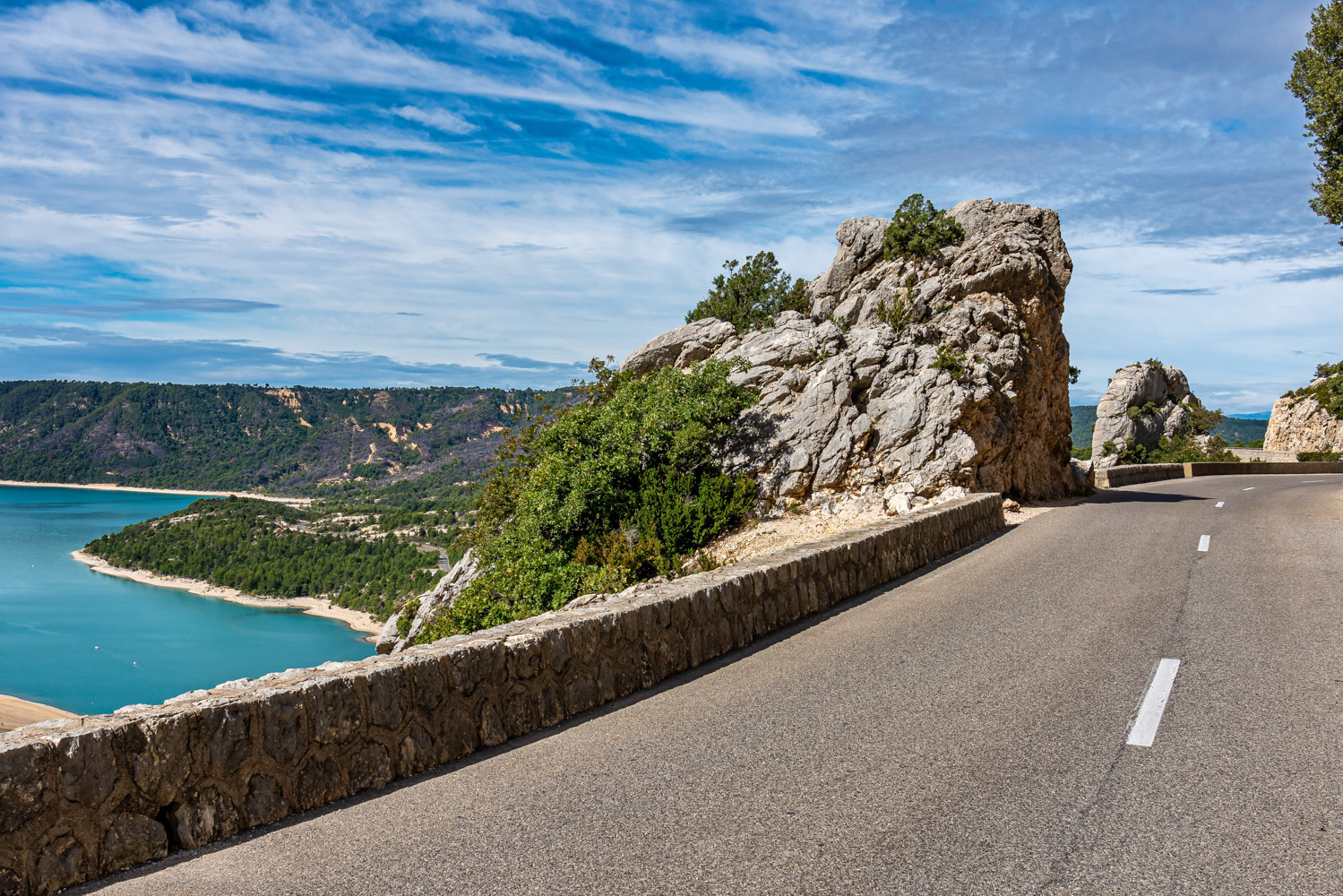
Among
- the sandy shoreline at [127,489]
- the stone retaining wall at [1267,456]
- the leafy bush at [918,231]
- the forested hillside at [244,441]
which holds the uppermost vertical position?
the leafy bush at [918,231]

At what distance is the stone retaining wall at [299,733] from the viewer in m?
3.84

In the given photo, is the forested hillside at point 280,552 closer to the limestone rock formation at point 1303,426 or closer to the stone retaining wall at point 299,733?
the stone retaining wall at point 299,733

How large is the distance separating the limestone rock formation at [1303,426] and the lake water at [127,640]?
8142 centimetres

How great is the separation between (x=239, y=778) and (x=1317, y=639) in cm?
889

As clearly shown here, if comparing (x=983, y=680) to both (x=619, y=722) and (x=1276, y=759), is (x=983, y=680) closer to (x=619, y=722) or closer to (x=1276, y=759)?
(x=1276, y=759)

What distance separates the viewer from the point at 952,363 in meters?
21.6

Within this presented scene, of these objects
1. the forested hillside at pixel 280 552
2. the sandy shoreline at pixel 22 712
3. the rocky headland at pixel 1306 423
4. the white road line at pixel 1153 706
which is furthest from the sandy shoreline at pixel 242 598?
→ the rocky headland at pixel 1306 423

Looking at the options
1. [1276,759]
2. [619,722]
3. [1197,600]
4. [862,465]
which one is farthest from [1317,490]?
[619,722]

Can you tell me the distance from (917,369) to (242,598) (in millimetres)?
96380

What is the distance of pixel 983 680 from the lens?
22.3 feet

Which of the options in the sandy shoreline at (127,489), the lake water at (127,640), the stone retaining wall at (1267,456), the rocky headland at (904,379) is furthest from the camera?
the sandy shoreline at (127,489)

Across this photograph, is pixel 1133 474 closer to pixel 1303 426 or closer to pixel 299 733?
pixel 299 733

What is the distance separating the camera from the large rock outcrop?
802 inches

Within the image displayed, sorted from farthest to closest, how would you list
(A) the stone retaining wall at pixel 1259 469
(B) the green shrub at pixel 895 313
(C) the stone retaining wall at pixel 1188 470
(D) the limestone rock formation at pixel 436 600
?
(A) the stone retaining wall at pixel 1259 469 → (C) the stone retaining wall at pixel 1188 470 → (B) the green shrub at pixel 895 313 → (D) the limestone rock formation at pixel 436 600
